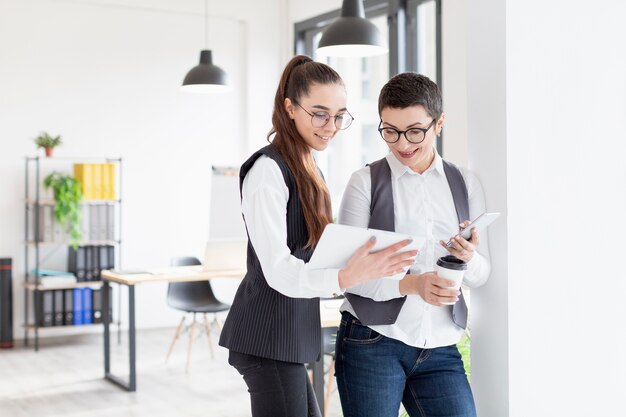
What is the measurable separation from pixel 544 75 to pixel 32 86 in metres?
6.03

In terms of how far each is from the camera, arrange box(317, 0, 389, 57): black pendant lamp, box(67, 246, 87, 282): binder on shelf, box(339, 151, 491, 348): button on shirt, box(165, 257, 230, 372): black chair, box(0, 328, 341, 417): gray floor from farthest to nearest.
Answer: box(67, 246, 87, 282): binder on shelf, box(165, 257, 230, 372): black chair, box(0, 328, 341, 417): gray floor, box(317, 0, 389, 57): black pendant lamp, box(339, 151, 491, 348): button on shirt

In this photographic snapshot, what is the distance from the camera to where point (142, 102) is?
7.69 meters

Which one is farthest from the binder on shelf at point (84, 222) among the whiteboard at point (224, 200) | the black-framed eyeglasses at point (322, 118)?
the black-framed eyeglasses at point (322, 118)

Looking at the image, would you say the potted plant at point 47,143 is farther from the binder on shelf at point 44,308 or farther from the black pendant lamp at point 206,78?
the black pendant lamp at point 206,78

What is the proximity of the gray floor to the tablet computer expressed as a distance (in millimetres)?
3040

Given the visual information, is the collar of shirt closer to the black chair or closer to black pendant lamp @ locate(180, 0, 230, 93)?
black pendant lamp @ locate(180, 0, 230, 93)

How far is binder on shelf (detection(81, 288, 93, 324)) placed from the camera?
22.9 feet

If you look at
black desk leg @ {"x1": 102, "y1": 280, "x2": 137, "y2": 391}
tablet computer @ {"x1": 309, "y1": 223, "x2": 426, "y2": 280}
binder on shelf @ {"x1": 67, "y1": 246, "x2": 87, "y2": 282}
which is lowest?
black desk leg @ {"x1": 102, "y1": 280, "x2": 137, "y2": 391}

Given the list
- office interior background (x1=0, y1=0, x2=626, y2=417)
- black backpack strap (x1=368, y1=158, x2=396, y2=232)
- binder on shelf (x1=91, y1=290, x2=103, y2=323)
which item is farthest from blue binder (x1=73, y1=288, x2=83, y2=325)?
black backpack strap (x1=368, y1=158, x2=396, y2=232)

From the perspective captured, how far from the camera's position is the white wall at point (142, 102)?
279 inches

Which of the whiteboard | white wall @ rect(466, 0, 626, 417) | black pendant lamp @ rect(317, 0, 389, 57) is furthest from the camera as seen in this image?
the whiteboard

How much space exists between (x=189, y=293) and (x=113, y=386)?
105 centimetres

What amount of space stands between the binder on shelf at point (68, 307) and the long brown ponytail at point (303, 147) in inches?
211

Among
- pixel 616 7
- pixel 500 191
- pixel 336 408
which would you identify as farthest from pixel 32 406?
pixel 616 7
